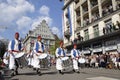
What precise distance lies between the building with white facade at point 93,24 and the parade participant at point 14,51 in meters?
21.9

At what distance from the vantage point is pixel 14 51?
10.7 m

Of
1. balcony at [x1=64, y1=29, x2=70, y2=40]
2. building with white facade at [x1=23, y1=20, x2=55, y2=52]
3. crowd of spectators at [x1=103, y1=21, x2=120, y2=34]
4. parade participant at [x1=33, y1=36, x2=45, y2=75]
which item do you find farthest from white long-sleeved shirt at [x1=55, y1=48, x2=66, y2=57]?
building with white facade at [x1=23, y1=20, x2=55, y2=52]

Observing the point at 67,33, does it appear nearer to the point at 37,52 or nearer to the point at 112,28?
the point at 112,28

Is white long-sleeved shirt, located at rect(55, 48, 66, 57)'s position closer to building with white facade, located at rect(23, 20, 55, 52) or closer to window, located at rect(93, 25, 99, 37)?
window, located at rect(93, 25, 99, 37)

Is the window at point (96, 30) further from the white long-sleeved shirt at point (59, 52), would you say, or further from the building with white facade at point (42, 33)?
the building with white facade at point (42, 33)

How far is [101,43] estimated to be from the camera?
121ft

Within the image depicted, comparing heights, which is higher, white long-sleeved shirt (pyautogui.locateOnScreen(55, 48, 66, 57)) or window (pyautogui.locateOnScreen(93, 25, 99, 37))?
window (pyautogui.locateOnScreen(93, 25, 99, 37))

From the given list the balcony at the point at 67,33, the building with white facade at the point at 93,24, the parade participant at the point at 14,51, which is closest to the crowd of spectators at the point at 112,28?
the building with white facade at the point at 93,24

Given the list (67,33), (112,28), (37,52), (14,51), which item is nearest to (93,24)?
(112,28)

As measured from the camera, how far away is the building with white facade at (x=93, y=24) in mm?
33312

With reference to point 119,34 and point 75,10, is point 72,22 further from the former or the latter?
point 119,34

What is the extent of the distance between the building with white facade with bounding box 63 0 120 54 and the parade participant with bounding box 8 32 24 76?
2187 cm

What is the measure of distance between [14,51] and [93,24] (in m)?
32.1

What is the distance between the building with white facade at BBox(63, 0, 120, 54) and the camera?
109 feet
